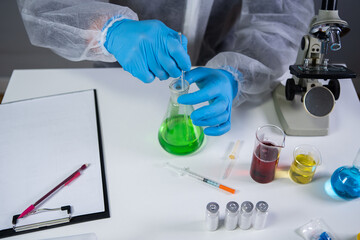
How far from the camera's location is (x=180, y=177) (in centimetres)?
91

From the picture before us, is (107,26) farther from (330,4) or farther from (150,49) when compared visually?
(330,4)

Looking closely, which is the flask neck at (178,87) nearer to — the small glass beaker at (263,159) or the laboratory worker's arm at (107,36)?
the laboratory worker's arm at (107,36)

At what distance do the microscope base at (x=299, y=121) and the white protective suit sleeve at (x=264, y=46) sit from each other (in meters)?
0.13

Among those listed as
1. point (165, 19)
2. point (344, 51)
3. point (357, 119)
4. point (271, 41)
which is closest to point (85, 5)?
point (165, 19)

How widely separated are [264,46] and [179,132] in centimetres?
49

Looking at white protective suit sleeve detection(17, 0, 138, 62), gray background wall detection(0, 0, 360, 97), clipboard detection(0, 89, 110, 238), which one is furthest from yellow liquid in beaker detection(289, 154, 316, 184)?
gray background wall detection(0, 0, 360, 97)

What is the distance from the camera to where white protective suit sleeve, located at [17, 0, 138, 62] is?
3.28 ft

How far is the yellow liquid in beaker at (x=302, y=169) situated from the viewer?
0.86m

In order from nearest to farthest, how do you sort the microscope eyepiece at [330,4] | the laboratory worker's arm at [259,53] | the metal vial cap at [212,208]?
1. the metal vial cap at [212,208]
2. the microscope eyepiece at [330,4]
3. the laboratory worker's arm at [259,53]

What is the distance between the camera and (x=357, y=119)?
109 cm

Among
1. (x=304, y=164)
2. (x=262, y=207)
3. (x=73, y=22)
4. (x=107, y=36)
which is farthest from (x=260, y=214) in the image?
(x=73, y=22)

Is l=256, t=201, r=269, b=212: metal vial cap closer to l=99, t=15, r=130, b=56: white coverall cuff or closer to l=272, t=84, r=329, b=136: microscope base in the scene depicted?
l=272, t=84, r=329, b=136: microscope base

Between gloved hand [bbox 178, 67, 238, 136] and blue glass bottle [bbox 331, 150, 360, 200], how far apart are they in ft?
1.13

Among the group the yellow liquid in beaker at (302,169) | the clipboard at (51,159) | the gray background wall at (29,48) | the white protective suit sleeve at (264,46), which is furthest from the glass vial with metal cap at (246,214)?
the gray background wall at (29,48)
